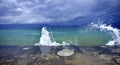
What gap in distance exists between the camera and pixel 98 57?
3615mm

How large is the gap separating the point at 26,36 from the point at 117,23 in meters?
3.00

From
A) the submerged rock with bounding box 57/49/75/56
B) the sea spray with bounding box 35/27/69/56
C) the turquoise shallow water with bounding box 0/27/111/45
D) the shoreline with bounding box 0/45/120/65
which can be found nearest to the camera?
the shoreline with bounding box 0/45/120/65

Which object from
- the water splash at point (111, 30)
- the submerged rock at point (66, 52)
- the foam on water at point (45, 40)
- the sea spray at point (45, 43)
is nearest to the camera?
the submerged rock at point (66, 52)

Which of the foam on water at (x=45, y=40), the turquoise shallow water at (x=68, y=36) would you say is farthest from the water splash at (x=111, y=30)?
the foam on water at (x=45, y=40)

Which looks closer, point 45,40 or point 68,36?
point 45,40

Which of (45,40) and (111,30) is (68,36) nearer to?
(45,40)

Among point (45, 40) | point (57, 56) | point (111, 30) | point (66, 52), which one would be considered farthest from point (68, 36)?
point (57, 56)

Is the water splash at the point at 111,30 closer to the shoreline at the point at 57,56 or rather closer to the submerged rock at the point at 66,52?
the shoreline at the point at 57,56

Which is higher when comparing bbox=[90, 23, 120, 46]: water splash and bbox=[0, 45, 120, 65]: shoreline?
bbox=[90, 23, 120, 46]: water splash

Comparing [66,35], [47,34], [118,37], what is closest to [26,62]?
[47,34]

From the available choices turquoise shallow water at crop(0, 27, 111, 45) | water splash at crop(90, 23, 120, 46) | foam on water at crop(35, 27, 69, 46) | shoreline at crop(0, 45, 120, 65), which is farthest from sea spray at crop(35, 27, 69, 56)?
water splash at crop(90, 23, 120, 46)

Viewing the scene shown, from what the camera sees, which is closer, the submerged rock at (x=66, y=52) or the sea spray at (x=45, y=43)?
the submerged rock at (x=66, y=52)

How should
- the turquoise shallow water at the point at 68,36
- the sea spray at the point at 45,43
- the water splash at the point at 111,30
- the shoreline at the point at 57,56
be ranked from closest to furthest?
the shoreline at the point at 57,56
the sea spray at the point at 45,43
the water splash at the point at 111,30
the turquoise shallow water at the point at 68,36

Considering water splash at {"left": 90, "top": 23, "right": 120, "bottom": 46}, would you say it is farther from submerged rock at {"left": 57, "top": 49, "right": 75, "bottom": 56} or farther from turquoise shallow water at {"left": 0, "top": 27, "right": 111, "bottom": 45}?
submerged rock at {"left": 57, "top": 49, "right": 75, "bottom": 56}
